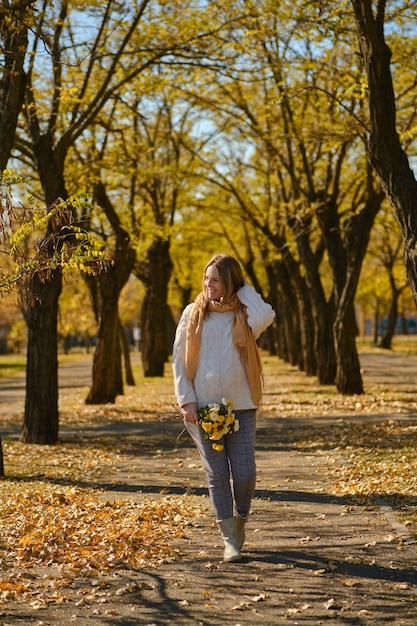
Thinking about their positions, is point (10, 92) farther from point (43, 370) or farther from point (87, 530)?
point (87, 530)

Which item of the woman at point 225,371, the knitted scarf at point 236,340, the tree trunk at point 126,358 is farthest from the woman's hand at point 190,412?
the tree trunk at point 126,358

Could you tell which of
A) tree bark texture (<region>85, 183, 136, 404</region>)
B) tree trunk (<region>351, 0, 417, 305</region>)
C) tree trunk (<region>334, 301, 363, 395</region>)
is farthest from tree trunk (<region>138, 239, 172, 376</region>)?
tree trunk (<region>351, 0, 417, 305</region>)

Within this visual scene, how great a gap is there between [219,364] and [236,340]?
208mm

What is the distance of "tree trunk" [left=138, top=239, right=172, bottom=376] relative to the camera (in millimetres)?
34281

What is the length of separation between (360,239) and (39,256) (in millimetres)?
14262

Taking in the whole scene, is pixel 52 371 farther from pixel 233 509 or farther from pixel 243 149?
pixel 243 149

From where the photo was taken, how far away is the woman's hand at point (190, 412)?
6.61 metres

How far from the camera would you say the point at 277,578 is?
6195 mm

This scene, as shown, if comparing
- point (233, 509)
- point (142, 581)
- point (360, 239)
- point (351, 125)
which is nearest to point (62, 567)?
point (142, 581)

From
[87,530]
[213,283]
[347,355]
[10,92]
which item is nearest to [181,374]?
[213,283]

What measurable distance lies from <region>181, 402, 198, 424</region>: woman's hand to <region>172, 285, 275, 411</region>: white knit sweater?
30 millimetres

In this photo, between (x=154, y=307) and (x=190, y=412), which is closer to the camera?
(x=190, y=412)

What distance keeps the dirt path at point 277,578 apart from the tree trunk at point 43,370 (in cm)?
526

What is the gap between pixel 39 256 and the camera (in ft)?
24.8
